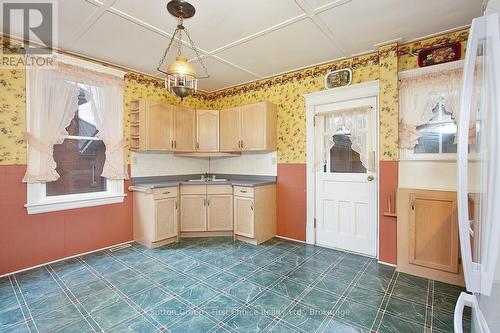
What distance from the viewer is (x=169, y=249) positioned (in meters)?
3.36

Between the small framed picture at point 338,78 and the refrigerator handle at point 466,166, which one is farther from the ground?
the small framed picture at point 338,78

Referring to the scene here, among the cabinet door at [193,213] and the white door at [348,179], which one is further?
the cabinet door at [193,213]

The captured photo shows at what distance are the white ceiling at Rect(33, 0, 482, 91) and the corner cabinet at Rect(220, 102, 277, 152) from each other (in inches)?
31.1

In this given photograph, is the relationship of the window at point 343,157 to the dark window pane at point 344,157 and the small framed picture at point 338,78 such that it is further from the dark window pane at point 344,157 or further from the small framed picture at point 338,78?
the small framed picture at point 338,78

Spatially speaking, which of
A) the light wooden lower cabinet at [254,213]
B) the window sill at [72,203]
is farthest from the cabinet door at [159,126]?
the light wooden lower cabinet at [254,213]

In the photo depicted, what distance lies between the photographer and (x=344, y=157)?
3.31 m

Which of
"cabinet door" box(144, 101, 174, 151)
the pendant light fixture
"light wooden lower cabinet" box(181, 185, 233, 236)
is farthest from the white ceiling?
"light wooden lower cabinet" box(181, 185, 233, 236)

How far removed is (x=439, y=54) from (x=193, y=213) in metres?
3.80

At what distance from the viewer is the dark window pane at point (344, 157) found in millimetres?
3207

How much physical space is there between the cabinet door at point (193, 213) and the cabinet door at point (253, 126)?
115cm

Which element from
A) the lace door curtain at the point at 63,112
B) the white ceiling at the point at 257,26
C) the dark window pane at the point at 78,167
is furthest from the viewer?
the dark window pane at the point at 78,167

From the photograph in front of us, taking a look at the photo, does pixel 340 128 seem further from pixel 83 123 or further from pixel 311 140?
pixel 83 123

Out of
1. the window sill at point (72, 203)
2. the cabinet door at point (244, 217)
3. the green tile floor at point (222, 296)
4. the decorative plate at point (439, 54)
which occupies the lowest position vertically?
the green tile floor at point (222, 296)

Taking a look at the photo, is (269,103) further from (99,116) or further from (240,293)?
(240,293)
